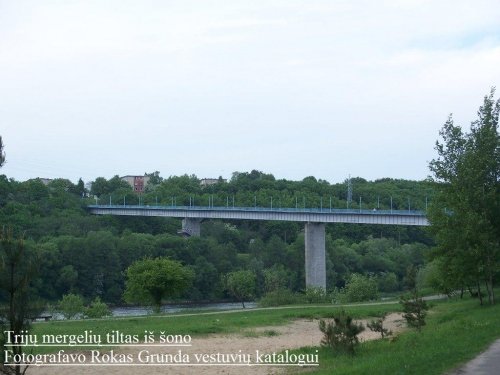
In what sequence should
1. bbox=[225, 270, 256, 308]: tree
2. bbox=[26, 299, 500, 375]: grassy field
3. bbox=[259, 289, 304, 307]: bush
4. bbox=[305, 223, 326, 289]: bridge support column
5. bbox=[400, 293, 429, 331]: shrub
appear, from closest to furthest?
bbox=[26, 299, 500, 375]: grassy field, bbox=[400, 293, 429, 331]: shrub, bbox=[259, 289, 304, 307]: bush, bbox=[225, 270, 256, 308]: tree, bbox=[305, 223, 326, 289]: bridge support column

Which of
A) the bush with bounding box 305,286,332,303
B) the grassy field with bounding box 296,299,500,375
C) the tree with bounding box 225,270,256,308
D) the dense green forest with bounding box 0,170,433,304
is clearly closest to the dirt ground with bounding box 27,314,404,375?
the grassy field with bounding box 296,299,500,375

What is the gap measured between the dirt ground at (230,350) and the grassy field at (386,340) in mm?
1193

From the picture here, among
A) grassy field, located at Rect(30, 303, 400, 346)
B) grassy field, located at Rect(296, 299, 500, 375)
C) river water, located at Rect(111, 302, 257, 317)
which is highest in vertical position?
grassy field, located at Rect(296, 299, 500, 375)

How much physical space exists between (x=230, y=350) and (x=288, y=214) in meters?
68.1

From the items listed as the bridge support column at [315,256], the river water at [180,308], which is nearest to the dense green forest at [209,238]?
the bridge support column at [315,256]

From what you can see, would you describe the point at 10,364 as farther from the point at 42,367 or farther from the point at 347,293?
the point at 347,293

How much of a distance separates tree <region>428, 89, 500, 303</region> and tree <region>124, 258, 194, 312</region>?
20.6 metres

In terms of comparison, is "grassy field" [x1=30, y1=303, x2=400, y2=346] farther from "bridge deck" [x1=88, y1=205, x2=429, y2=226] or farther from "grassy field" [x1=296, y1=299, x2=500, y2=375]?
"bridge deck" [x1=88, y1=205, x2=429, y2=226]

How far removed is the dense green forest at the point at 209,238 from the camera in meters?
83.5

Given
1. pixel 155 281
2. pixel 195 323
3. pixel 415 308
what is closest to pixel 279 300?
pixel 155 281

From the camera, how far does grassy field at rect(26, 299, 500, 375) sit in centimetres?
1563

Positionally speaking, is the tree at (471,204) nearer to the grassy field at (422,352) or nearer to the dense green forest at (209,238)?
the grassy field at (422,352)

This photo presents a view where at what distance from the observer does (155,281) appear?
152 feet

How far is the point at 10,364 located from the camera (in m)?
13.8
